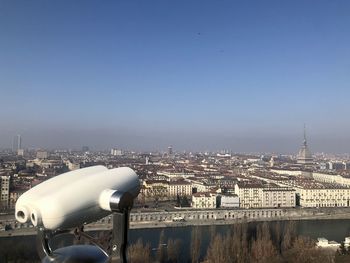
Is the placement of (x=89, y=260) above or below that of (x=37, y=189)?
below

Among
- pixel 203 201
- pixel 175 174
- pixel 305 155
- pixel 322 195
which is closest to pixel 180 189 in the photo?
pixel 203 201

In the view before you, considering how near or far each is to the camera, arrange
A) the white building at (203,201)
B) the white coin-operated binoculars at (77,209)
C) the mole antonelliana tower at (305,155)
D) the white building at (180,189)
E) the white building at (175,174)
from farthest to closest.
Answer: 1. the mole antonelliana tower at (305,155)
2. the white building at (175,174)
3. the white building at (180,189)
4. the white building at (203,201)
5. the white coin-operated binoculars at (77,209)

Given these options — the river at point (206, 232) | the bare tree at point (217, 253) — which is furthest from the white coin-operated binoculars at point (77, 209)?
the river at point (206, 232)

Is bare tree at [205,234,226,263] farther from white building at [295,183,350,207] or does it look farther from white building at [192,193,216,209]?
white building at [295,183,350,207]

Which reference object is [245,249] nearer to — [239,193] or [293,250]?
[293,250]

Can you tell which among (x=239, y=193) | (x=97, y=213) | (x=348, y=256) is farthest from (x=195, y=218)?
(x=97, y=213)

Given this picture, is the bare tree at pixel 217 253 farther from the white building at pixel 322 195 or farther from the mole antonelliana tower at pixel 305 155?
the mole antonelliana tower at pixel 305 155

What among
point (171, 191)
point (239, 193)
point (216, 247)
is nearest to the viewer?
point (216, 247)
